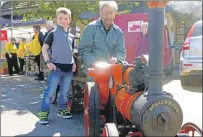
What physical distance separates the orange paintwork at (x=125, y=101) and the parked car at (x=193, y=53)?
750 mm

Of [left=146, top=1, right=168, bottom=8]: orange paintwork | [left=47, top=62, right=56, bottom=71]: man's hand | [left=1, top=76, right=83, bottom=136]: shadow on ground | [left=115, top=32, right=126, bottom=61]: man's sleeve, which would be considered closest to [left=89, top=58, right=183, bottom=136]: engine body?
[left=146, top=1, right=168, bottom=8]: orange paintwork

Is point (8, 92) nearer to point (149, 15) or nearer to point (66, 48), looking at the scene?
point (66, 48)

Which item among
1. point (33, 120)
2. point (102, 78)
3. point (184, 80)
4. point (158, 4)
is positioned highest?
point (158, 4)

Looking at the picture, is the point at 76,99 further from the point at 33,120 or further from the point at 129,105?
the point at 129,105

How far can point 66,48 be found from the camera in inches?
143

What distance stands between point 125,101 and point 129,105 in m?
0.09

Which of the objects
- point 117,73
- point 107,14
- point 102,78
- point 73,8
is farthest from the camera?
point 73,8

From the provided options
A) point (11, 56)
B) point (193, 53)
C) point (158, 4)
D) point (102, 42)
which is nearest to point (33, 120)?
point (102, 42)

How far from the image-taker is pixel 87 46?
312cm

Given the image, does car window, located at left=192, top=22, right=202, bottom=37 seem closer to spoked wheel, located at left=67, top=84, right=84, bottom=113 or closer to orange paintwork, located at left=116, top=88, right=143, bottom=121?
orange paintwork, located at left=116, top=88, right=143, bottom=121

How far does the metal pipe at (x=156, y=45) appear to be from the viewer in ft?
5.90

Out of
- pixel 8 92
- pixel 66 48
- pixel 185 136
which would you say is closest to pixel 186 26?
pixel 185 136

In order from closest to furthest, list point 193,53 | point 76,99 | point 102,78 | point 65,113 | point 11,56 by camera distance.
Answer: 1. point 193,53
2. point 102,78
3. point 65,113
4. point 76,99
5. point 11,56

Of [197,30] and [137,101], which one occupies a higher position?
[197,30]
